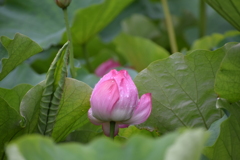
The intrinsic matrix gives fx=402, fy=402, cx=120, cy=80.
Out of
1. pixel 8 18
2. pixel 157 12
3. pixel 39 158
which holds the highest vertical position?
pixel 39 158

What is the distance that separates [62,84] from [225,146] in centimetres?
28

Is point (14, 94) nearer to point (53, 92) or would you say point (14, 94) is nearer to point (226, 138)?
point (53, 92)

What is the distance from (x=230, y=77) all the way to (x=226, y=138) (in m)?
0.11

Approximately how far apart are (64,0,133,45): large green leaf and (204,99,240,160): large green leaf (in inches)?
28.0

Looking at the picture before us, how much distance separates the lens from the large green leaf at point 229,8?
79 cm

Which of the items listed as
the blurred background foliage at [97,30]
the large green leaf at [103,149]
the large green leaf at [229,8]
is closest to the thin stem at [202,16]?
the blurred background foliage at [97,30]

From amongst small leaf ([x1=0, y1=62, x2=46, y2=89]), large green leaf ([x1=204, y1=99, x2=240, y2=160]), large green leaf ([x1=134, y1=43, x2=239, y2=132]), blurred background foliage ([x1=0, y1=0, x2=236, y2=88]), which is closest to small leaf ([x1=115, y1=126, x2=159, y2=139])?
large green leaf ([x1=134, y1=43, x2=239, y2=132])

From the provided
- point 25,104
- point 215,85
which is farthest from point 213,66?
point 25,104

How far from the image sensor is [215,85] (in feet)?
2.26

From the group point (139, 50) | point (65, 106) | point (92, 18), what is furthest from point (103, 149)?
point (139, 50)

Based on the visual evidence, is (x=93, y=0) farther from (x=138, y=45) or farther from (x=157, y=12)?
(x=157, y=12)

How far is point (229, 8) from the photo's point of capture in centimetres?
81

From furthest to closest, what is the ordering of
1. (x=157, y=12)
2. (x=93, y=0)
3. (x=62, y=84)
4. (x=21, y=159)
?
(x=157, y=12) < (x=93, y=0) < (x=62, y=84) < (x=21, y=159)

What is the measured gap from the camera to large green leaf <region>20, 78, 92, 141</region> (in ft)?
2.15
